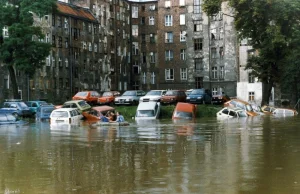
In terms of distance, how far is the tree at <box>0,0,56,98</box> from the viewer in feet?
191

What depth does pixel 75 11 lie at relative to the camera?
88.4 m

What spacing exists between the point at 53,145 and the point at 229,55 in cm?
6618

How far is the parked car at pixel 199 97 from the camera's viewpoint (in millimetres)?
62062

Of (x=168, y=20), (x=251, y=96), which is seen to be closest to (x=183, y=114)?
(x=251, y=96)

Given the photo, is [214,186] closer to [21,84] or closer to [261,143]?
[261,143]

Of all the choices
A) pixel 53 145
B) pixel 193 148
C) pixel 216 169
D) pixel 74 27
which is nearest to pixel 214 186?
pixel 216 169

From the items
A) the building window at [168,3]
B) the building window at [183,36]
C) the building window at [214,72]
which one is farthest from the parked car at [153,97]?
the building window at [168,3]

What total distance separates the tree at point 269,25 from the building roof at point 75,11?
38.1m

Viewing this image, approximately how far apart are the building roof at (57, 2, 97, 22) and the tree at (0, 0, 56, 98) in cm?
2317

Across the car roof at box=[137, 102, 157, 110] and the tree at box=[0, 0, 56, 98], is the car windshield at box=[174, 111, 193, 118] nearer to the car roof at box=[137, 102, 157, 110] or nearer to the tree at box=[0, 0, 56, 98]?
the car roof at box=[137, 102, 157, 110]

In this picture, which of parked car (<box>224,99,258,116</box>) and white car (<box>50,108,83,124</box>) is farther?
parked car (<box>224,99,258,116</box>)

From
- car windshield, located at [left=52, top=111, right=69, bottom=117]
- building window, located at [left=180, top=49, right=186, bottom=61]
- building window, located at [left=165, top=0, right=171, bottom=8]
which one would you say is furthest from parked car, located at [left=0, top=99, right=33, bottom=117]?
building window, located at [left=165, top=0, right=171, bottom=8]

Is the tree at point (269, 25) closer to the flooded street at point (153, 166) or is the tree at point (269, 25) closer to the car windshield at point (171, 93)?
the car windshield at point (171, 93)

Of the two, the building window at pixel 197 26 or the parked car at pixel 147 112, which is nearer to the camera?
the parked car at pixel 147 112
